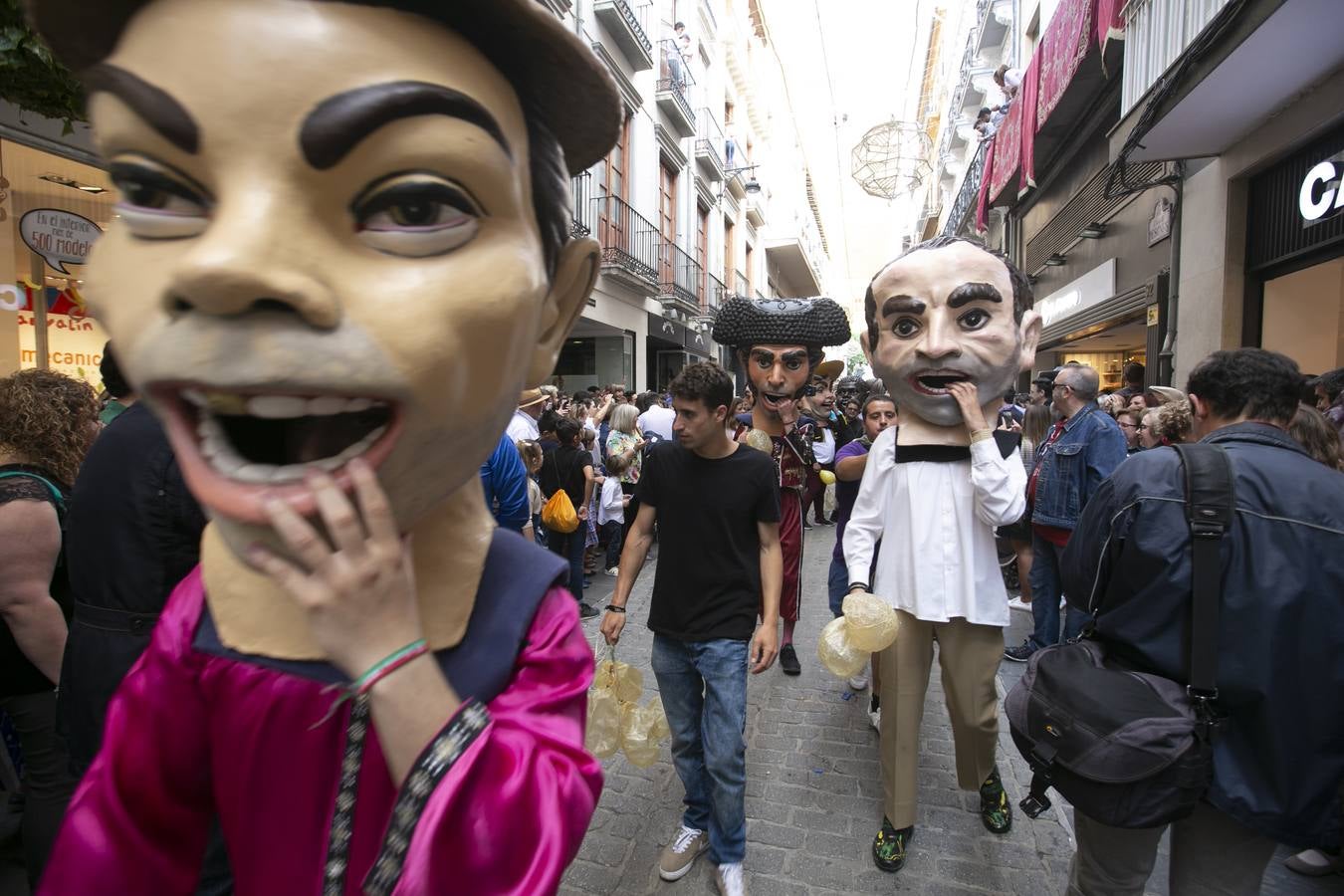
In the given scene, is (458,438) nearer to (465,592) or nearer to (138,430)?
(465,592)

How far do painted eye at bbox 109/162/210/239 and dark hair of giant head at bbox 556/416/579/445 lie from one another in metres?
4.91

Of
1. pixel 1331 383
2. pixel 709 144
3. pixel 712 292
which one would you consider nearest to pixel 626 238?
pixel 709 144

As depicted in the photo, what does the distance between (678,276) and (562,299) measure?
615 inches

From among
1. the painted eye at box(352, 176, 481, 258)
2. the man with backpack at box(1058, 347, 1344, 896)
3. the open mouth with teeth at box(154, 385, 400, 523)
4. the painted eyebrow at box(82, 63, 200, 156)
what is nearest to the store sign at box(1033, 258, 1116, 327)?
the man with backpack at box(1058, 347, 1344, 896)

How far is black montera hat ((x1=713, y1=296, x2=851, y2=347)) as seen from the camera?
388 cm

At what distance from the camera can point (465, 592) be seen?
1049 millimetres

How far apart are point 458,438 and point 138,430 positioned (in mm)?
1578

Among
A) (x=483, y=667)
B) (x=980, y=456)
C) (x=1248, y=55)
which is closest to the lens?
(x=483, y=667)

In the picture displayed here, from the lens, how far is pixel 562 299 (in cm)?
117

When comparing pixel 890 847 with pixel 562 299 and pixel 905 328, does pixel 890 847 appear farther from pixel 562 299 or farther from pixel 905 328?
pixel 562 299

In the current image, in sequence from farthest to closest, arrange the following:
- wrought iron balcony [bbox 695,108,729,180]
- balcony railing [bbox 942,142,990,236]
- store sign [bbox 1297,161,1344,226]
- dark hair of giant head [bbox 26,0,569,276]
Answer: wrought iron balcony [bbox 695,108,729,180] < balcony railing [bbox 942,142,990,236] < store sign [bbox 1297,161,1344,226] < dark hair of giant head [bbox 26,0,569,276]

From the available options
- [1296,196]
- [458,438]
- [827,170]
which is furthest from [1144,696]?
[827,170]

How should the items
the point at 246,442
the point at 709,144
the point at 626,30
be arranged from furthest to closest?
the point at 709,144, the point at 626,30, the point at 246,442

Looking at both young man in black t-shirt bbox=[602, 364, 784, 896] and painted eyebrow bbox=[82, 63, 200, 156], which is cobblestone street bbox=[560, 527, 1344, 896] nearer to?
young man in black t-shirt bbox=[602, 364, 784, 896]
